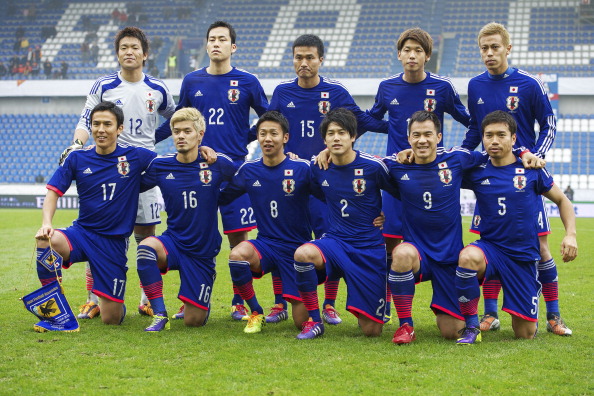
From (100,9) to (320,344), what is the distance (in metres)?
30.6

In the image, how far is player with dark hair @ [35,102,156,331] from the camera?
5.17 metres

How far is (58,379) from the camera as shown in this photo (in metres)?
3.63

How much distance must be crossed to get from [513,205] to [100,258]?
2.94 meters

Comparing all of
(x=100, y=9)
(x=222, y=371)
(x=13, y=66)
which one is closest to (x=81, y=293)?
(x=222, y=371)

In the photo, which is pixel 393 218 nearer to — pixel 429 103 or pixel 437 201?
pixel 437 201

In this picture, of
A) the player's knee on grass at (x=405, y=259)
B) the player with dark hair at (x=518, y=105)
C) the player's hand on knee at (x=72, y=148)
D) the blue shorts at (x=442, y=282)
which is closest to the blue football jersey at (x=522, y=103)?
the player with dark hair at (x=518, y=105)

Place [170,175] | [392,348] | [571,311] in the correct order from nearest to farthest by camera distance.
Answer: [392,348] → [170,175] → [571,311]

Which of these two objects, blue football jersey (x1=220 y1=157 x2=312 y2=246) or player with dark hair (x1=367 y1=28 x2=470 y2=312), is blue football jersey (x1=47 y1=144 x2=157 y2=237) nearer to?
blue football jersey (x1=220 y1=157 x2=312 y2=246)

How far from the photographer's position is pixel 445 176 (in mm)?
4754

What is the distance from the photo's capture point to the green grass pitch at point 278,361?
3.51 meters

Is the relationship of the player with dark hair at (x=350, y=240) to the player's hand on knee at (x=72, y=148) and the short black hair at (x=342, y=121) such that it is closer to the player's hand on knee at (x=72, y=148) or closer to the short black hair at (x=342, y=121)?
the short black hair at (x=342, y=121)

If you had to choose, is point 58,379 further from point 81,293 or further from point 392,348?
point 81,293

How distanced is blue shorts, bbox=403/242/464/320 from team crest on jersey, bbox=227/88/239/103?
1.94 metres

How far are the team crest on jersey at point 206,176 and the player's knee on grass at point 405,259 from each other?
1.49m
